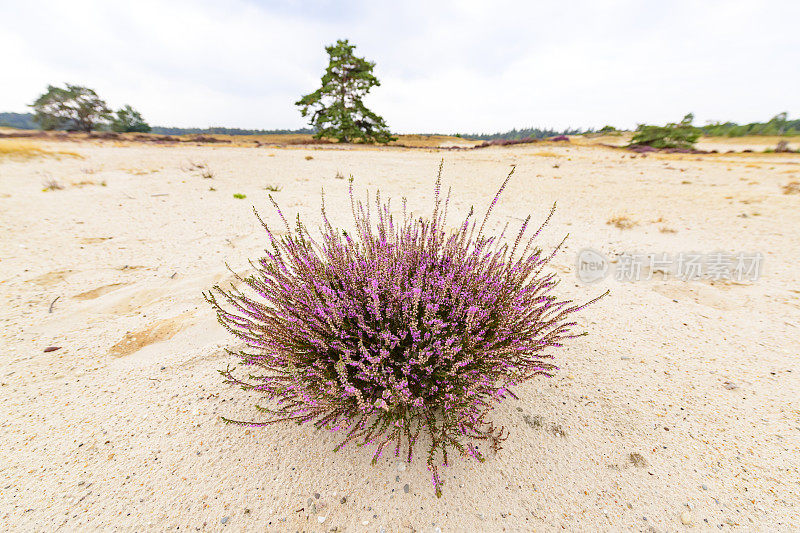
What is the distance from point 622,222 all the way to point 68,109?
2279 inches

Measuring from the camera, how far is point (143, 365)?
90.6 inches

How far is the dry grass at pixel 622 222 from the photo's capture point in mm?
5523

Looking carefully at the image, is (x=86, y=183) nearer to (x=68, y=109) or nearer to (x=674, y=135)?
(x=674, y=135)

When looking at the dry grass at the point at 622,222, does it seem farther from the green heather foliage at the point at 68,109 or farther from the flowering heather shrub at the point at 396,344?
the green heather foliage at the point at 68,109

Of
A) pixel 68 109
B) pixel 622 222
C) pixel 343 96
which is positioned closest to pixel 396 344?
pixel 622 222

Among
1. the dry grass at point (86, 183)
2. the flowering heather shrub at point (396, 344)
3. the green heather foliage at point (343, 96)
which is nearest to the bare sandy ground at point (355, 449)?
the flowering heather shrub at point (396, 344)

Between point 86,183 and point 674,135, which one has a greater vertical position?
point 674,135

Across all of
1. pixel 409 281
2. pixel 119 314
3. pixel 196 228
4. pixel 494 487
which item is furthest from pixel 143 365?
pixel 196 228

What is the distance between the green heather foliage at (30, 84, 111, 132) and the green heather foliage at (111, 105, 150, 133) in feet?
15.0

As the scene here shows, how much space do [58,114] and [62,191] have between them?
162 feet

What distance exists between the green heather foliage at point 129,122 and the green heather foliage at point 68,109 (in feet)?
15.0

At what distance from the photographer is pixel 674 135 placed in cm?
2728

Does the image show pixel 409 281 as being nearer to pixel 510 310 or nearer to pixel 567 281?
pixel 510 310

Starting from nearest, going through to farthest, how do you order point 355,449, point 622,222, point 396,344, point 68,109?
1. point 396,344
2. point 355,449
3. point 622,222
4. point 68,109
